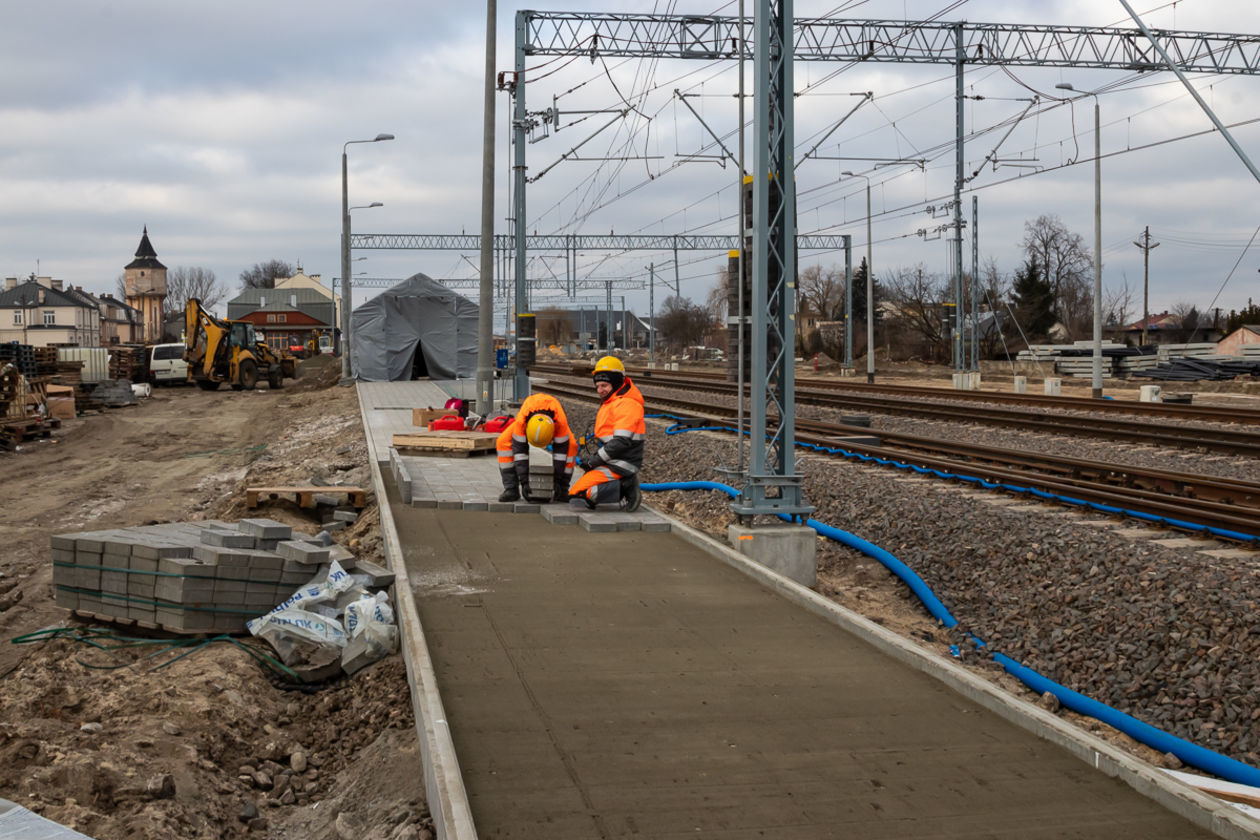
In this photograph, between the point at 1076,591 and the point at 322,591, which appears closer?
the point at 322,591

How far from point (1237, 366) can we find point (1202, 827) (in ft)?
125

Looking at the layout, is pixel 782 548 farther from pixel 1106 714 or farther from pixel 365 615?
pixel 365 615

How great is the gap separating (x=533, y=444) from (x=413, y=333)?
30354 mm

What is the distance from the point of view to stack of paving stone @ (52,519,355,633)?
26.7 ft

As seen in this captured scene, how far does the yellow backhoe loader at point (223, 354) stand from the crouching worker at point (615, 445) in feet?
115

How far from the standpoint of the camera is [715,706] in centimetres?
581

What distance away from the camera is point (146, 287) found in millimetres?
150500

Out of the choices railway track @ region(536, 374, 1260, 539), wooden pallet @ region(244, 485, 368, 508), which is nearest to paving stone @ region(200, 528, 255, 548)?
wooden pallet @ region(244, 485, 368, 508)

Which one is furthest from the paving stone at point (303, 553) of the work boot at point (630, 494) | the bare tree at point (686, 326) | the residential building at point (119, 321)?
the residential building at point (119, 321)

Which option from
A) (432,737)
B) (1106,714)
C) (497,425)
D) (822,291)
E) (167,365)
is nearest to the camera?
(432,737)

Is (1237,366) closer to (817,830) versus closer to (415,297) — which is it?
(415,297)

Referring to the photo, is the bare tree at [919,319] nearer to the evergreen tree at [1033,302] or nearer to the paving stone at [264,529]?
the evergreen tree at [1033,302]

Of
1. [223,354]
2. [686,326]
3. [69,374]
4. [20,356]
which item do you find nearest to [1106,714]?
[20,356]

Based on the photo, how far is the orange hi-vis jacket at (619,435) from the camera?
1109 cm
